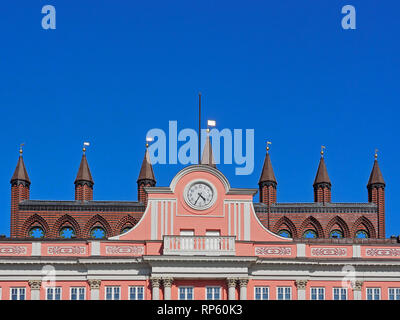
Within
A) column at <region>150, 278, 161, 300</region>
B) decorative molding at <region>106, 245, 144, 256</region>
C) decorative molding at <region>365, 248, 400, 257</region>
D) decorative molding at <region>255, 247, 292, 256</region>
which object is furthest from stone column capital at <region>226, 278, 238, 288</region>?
decorative molding at <region>365, 248, 400, 257</region>

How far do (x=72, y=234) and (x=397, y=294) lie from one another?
144ft

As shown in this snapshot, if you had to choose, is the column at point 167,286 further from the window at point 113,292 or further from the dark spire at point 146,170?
the dark spire at point 146,170

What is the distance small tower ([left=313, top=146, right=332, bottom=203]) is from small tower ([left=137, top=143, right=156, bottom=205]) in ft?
67.1

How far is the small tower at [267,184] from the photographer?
99.1 metres

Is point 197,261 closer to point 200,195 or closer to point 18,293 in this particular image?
point 200,195

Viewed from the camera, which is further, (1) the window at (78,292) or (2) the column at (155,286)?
(1) the window at (78,292)

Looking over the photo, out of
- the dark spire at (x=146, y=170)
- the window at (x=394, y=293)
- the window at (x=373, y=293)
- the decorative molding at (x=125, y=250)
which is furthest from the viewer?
the dark spire at (x=146, y=170)

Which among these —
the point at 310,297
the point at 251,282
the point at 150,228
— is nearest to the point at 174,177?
the point at 150,228

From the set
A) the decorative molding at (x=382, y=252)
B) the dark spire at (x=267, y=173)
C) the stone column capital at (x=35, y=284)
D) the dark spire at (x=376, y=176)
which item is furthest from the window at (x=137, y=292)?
the dark spire at (x=376, y=176)

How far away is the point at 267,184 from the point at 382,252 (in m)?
35.7

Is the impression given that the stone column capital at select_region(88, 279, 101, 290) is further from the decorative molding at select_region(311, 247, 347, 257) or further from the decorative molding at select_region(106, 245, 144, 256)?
the decorative molding at select_region(311, 247, 347, 257)

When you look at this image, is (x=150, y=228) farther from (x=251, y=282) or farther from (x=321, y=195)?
(x=321, y=195)

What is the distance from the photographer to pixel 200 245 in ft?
205
